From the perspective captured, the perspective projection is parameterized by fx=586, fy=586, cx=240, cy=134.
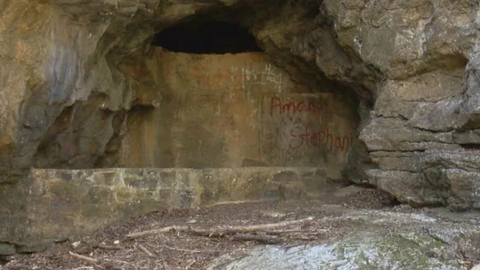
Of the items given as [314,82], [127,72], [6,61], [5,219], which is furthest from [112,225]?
[314,82]

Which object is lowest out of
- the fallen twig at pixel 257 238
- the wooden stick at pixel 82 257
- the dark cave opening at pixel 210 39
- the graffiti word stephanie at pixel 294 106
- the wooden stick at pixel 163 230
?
the wooden stick at pixel 82 257

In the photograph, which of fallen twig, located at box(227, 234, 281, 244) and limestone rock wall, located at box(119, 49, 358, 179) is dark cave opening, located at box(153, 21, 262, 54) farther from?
fallen twig, located at box(227, 234, 281, 244)

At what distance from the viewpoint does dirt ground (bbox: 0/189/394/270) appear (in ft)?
14.5

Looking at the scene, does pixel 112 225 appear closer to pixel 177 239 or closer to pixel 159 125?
pixel 177 239

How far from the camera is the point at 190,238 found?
488cm

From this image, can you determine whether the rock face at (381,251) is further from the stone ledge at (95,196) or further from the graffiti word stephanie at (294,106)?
the graffiti word stephanie at (294,106)

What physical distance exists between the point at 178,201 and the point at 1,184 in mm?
1833

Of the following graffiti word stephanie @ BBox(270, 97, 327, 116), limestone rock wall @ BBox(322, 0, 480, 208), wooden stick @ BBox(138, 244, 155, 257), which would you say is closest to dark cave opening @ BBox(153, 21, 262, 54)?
Answer: graffiti word stephanie @ BBox(270, 97, 327, 116)

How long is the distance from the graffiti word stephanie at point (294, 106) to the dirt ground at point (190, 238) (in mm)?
3140

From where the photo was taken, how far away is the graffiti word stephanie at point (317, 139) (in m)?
9.06

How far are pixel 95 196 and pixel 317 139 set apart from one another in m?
4.13

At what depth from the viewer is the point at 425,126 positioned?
6.05m

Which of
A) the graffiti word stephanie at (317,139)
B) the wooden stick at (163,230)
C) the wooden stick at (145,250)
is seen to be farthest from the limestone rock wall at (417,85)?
the wooden stick at (145,250)

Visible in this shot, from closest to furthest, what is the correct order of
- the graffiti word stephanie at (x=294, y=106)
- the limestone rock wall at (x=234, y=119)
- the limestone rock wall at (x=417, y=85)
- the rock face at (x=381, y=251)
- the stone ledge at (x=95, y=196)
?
the rock face at (x=381, y=251), the limestone rock wall at (x=417, y=85), the stone ledge at (x=95, y=196), the limestone rock wall at (x=234, y=119), the graffiti word stephanie at (x=294, y=106)
